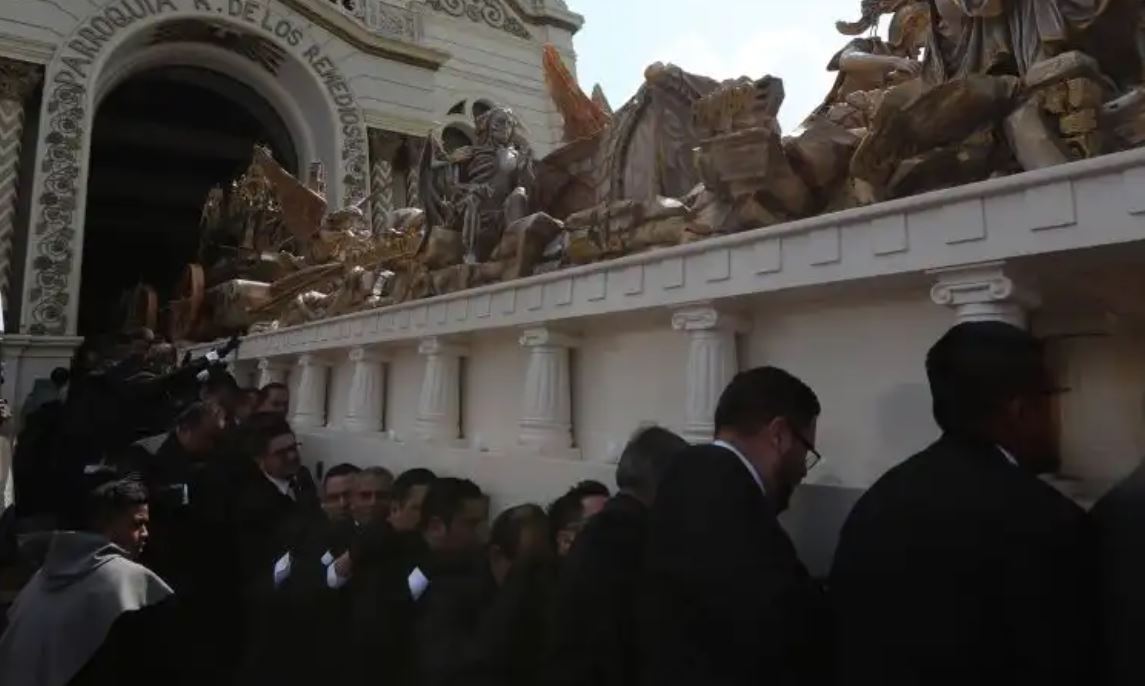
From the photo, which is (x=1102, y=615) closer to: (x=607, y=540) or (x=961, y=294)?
(x=607, y=540)

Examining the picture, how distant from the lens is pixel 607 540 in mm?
1728

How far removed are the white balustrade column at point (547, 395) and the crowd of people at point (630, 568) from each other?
1009 millimetres

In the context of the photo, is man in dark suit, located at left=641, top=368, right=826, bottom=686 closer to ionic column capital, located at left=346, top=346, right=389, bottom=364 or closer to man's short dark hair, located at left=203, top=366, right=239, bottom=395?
man's short dark hair, located at left=203, top=366, right=239, bottom=395

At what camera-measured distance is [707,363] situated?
3318mm

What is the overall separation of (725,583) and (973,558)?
39 centimetres

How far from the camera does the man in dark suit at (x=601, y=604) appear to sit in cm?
161

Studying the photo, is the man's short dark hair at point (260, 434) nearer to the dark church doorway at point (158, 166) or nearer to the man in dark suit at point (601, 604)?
the man in dark suit at point (601, 604)

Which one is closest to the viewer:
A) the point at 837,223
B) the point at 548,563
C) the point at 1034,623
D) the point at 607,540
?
the point at 1034,623

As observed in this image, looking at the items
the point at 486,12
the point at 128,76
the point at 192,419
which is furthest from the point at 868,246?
the point at 486,12

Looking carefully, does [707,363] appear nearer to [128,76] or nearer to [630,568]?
[630,568]

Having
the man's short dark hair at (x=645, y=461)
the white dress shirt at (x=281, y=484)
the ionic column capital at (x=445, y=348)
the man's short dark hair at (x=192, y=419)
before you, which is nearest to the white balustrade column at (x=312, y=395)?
the ionic column capital at (x=445, y=348)

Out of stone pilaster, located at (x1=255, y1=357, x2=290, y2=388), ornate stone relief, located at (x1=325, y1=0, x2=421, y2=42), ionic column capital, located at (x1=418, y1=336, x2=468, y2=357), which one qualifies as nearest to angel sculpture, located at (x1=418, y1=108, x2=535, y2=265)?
ionic column capital, located at (x1=418, y1=336, x2=468, y2=357)

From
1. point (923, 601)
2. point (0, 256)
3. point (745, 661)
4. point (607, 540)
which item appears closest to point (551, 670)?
point (607, 540)

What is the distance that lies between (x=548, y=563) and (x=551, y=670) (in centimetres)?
39
